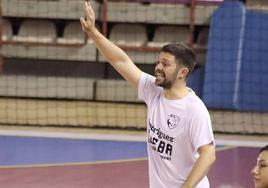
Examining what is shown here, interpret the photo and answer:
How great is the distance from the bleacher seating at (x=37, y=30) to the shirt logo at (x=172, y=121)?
8.54m

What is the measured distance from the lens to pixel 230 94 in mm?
Answer: 10062

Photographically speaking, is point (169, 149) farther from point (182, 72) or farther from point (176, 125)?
point (182, 72)

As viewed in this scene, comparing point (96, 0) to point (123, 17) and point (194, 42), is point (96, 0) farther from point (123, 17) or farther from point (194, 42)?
point (194, 42)

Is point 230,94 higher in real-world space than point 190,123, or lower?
lower

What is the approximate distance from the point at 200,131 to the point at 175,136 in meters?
0.17

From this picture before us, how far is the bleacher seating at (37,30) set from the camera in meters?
11.6

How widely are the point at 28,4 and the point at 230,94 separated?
4394 millimetres

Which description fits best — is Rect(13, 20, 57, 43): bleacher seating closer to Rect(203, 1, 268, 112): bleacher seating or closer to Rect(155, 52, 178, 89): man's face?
Rect(203, 1, 268, 112): bleacher seating

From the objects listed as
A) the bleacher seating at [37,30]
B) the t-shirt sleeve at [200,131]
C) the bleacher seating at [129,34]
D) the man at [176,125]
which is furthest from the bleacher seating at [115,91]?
the t-shirt sleeve at [200,131]

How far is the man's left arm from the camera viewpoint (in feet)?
9.84

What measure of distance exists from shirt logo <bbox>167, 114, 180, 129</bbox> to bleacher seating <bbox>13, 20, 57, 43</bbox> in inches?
336

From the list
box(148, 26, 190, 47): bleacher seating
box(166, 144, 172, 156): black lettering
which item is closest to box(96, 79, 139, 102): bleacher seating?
box(148, 26, 190, 47): bleacher seating

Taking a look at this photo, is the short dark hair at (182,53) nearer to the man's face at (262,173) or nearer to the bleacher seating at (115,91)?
the man's face at (262,173)

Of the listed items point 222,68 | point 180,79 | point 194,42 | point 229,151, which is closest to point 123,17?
point 194,42
